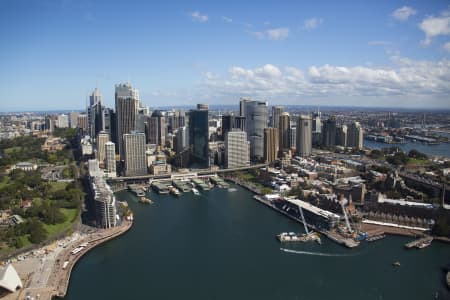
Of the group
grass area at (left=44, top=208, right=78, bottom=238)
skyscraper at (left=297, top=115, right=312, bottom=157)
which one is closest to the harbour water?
grass area at (left=44, top=208, right=78, bottom=238)

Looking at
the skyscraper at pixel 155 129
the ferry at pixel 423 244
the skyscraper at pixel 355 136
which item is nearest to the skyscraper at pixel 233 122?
the skyscraper at pixel 155 129

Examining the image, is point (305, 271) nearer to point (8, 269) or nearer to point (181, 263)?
point (181, 263)

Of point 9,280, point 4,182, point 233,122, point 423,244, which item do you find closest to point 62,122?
point 233,122

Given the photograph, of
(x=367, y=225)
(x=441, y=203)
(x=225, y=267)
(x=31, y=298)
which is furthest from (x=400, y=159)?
(x=31, y=298)

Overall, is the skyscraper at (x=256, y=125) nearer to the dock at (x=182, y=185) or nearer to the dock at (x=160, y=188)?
the dock at (x=182, y=185)

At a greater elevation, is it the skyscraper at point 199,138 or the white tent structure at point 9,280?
the skyscraper at point 199,138

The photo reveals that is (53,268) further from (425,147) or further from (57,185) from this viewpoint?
(425,147)

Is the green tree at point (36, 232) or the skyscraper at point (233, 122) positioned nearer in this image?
the green tree at point (36, 232)
